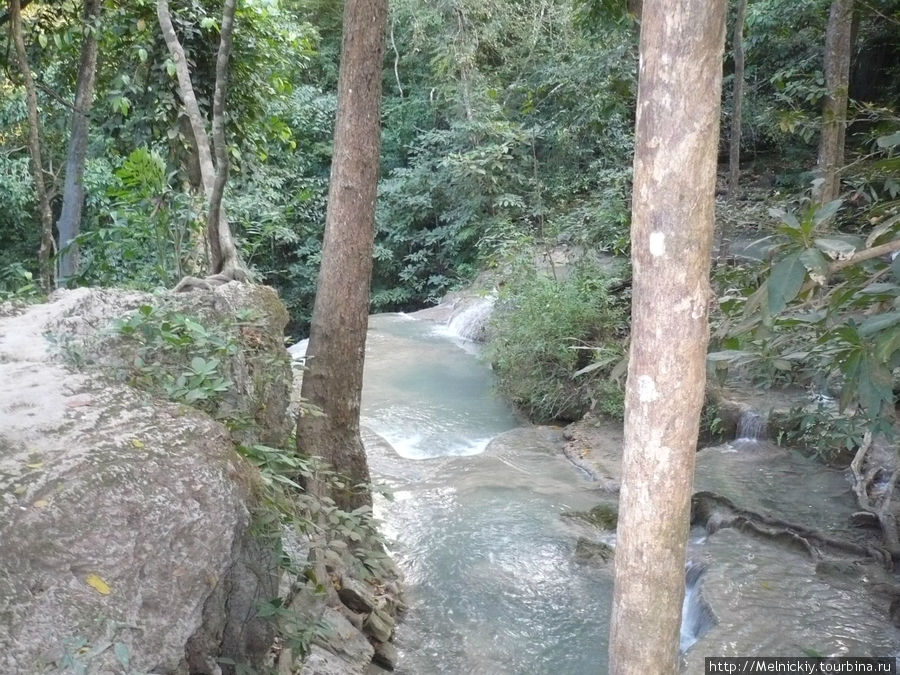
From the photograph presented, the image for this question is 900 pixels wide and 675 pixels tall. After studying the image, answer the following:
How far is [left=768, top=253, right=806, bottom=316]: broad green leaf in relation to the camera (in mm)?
1952

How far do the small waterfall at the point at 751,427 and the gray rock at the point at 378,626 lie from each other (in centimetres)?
439

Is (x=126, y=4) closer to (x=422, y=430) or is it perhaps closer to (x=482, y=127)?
(x=422, y=430)

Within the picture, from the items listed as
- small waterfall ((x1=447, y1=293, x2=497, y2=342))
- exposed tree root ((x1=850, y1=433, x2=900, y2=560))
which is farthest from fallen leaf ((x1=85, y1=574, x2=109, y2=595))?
small waterfall ((x1=447, y1=293, x2=497, y2=342))

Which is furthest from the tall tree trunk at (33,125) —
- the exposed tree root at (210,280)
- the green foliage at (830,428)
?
the green foliage at (830,428)

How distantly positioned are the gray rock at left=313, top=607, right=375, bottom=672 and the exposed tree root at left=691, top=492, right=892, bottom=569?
2.83 m

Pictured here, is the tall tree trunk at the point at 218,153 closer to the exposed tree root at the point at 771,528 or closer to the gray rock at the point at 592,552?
the gray rock at the point at 592,552

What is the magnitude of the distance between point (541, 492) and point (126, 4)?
18.2ft

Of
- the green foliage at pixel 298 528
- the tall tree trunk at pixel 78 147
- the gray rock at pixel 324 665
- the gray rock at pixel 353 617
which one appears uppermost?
the tall tree trunk at pixel 78 147

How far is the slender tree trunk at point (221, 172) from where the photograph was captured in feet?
14.0

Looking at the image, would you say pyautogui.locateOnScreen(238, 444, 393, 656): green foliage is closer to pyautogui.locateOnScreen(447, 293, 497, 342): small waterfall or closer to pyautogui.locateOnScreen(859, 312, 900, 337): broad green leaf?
pyautogui.locateOnScreen(859, 312, 900, 337): broad green leaf

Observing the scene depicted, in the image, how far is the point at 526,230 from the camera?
439 inches

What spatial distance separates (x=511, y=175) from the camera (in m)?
14.9

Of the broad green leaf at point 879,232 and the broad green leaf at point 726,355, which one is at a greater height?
the broad green leaf at point 879,232

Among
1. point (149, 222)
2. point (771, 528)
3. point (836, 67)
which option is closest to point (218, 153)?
point (149, 222)
